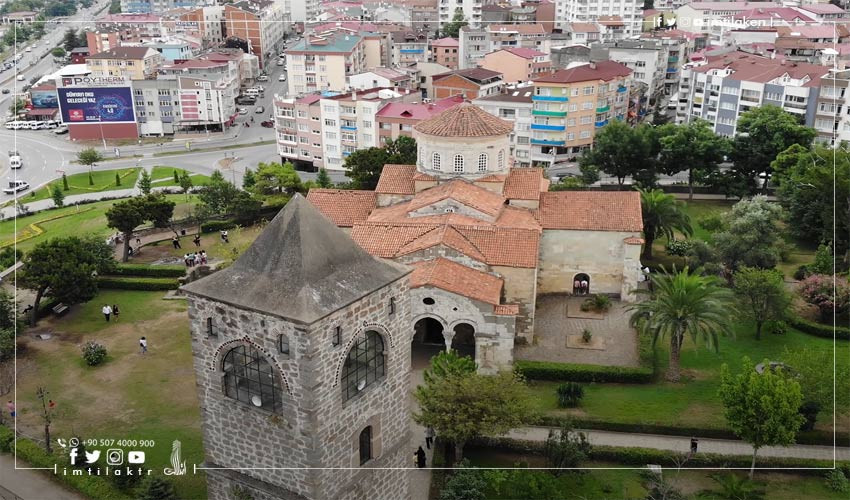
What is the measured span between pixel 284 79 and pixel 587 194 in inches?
3593

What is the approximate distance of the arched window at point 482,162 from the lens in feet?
143

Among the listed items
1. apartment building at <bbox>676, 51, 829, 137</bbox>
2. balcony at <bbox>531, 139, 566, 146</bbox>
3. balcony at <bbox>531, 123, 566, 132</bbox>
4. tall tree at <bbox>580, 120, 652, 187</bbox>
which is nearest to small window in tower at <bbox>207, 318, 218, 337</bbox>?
tall tree at <bbox>580, 120, 652, 187</bbox>

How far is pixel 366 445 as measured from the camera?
67.5ft

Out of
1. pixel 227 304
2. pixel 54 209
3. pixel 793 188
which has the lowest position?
pixel 54 209

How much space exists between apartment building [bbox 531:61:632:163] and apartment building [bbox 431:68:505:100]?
10448 mm

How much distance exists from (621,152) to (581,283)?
812 inches

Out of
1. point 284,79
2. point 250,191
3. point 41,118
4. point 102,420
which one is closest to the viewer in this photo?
point 102,420

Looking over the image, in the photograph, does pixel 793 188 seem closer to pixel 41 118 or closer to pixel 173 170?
pixel 173 170

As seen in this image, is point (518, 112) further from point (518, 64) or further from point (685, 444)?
point (685, 444)

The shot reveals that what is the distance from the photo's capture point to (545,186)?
48406 mm

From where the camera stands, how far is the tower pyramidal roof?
→ 1773 cm

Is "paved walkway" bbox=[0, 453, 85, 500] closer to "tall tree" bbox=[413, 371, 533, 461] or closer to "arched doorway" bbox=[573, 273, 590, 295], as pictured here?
"tall tree" bbox=[413, 371, 533, 461]

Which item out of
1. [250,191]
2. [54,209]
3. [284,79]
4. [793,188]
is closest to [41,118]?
[284,79]

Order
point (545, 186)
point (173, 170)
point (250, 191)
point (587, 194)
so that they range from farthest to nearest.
Result: point (173, 170) < point (250, 191) < point (545, 186) < point (587, 194)
